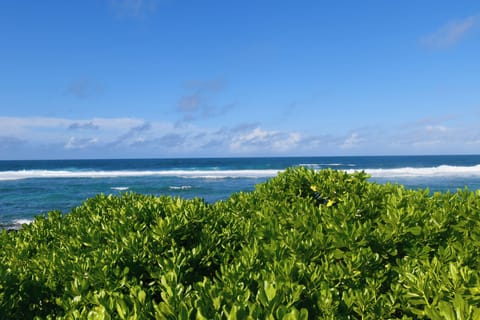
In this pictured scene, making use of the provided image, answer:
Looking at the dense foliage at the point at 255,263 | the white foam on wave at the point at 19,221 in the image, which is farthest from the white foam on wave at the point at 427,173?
the dense foliage at the point at 255,263

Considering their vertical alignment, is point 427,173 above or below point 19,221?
above

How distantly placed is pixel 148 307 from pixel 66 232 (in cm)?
308

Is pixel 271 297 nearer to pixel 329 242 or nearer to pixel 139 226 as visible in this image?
pixel 329 242

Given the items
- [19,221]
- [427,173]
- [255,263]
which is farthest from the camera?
[427,173]

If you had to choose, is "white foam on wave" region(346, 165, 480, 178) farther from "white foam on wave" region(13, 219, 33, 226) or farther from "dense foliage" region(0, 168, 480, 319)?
"dense foliage" region(0, 168, 480, 319)

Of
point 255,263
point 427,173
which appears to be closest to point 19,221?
point 255,263

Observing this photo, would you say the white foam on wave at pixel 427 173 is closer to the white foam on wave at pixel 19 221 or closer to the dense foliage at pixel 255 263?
the white foam on wave at pixel 19 221

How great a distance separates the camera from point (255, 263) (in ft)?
9.61

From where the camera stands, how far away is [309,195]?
18.0 feet

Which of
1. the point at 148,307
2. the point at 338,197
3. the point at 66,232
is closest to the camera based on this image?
the point at 148,307

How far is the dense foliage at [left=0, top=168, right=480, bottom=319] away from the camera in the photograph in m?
2.29

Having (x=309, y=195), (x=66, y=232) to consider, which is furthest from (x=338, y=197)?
(x=66, y=232)

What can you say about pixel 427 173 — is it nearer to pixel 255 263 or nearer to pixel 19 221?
pixel 19 221

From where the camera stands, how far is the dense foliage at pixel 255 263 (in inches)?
90.4
